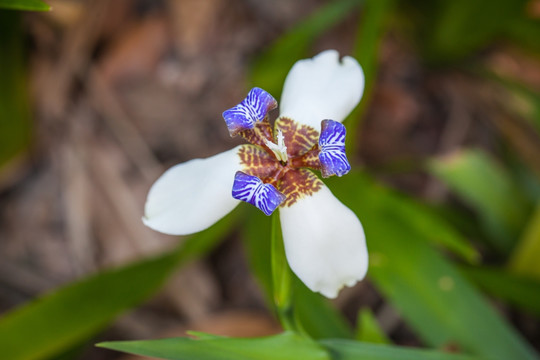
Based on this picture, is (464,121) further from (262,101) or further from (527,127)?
(262,101)

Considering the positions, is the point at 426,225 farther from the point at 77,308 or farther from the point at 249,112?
the point at 77,308

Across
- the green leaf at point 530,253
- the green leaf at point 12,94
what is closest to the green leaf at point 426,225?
the green leaf at point 530,253

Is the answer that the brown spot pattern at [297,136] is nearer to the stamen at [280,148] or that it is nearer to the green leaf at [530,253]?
the stamen at [280,148]

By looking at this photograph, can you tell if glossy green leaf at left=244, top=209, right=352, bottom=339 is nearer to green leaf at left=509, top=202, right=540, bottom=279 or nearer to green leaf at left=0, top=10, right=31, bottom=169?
green leaf at left=509, top=202, right=540, bottom=279

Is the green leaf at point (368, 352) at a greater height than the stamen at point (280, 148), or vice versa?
the stamen at point (280, 148)

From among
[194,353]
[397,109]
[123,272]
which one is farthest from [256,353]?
[397,109]

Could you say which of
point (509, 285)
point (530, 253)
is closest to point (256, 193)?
point (509, 285)

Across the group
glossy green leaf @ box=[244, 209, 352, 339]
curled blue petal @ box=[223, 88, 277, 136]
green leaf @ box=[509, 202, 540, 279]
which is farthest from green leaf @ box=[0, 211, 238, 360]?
green leaf @ box=[509, 202, 540, 279]
